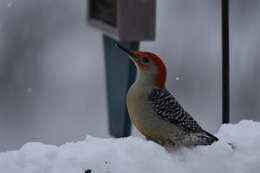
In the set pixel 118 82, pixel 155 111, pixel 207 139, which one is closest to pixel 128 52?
pixel 155 111

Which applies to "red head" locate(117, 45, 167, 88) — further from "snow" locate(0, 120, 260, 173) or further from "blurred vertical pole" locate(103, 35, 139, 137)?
"blurred vertical pole" locate(103, 35, 139, 137)

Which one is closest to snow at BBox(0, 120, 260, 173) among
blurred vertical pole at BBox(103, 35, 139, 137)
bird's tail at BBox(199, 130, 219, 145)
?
bird's tail at BBox(199, 130, 219, 145)

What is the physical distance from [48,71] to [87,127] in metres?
1.26

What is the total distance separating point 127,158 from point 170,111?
42.5 inches

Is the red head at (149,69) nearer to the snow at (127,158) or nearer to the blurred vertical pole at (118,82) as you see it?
the snow at (127,158)

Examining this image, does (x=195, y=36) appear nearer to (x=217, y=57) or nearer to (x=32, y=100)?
(x=217, y=57)

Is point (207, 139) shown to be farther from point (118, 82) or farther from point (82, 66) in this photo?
point (82, 66)

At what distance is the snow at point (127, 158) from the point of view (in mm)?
3078

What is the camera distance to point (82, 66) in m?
11.5

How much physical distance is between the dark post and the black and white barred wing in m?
1.29

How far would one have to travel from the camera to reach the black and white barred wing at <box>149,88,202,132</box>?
13.4ft

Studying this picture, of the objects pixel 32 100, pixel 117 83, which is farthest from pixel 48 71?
pixel 117 83

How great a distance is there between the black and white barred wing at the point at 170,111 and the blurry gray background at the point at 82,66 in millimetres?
4886

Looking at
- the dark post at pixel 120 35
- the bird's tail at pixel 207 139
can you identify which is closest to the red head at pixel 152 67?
the bird's tail at pixel 207 139
